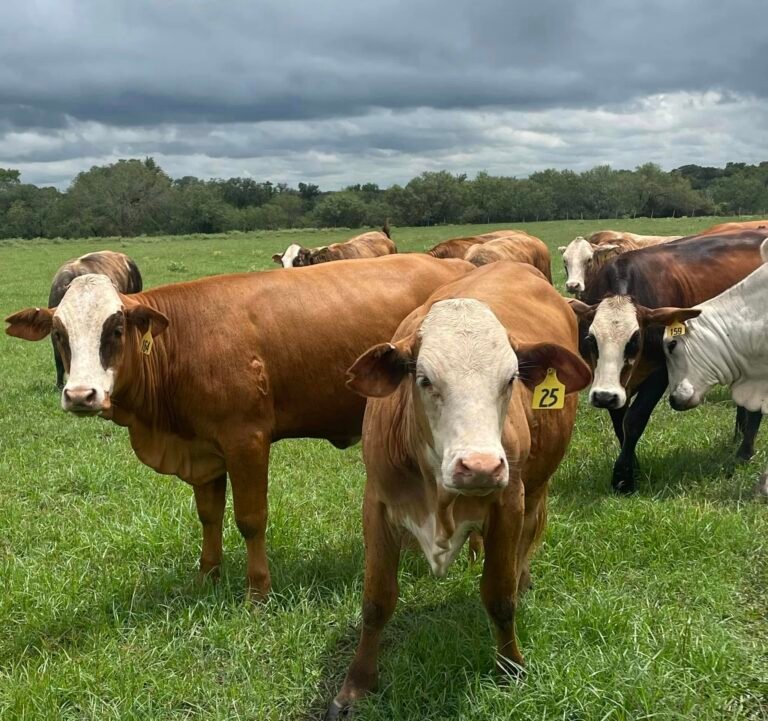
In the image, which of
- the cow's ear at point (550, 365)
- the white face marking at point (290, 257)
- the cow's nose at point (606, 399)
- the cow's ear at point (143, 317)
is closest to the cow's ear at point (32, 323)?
the cow's ear at point (143, 317)

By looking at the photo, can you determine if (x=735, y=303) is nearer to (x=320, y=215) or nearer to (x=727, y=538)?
(x=727, y=538)

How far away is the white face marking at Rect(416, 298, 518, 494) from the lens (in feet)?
8.38

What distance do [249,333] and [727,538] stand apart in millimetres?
3258

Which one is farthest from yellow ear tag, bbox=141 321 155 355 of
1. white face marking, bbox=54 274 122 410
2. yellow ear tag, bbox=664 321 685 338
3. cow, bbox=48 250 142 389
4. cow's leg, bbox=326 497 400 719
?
cow, bbox=48 250 142 389

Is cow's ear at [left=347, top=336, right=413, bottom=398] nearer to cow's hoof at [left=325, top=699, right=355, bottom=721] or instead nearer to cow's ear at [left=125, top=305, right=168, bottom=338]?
cow's hoof at [left=325, top=699, right=355, bottom=721]

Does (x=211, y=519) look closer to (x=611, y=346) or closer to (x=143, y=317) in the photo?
(x=143, y=317)

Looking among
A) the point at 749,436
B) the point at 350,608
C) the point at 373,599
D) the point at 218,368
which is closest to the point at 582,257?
the point at 749,436

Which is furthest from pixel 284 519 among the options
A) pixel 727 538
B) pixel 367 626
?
pixel 727 538

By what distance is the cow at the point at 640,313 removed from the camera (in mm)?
5891

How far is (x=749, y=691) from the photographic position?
329 centimetres

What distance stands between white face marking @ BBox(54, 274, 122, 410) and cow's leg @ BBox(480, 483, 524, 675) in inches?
82.5

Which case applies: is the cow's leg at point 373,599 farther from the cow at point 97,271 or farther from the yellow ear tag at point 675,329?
the cow at point 97,271

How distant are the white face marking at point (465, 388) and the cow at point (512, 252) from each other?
950 centimetres

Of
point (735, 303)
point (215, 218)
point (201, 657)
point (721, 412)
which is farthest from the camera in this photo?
point (215, 218)
